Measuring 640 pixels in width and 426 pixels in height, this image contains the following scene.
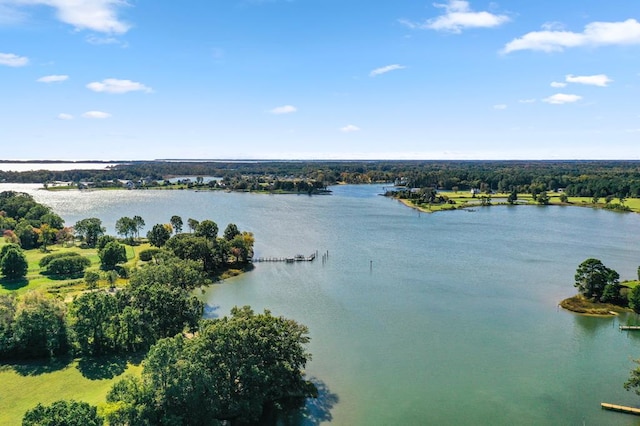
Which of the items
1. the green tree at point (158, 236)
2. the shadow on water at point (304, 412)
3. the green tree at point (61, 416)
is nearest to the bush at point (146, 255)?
the green tree at point (158, 236)

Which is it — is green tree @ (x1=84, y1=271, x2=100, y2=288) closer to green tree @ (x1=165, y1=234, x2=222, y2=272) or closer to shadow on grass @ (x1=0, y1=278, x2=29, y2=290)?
shadow on grass @ (x1=0, y1=278, x2=29, y2=290)

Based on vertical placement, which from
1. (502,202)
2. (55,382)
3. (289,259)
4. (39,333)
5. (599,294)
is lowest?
(55,382)

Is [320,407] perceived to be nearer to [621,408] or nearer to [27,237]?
[621,408]

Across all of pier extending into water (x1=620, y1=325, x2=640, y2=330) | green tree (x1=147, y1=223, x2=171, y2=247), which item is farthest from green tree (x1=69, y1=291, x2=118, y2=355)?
pier extending into water (x1=620, y1=325, x2=640, y2=330)

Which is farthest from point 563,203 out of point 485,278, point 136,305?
point 136,305

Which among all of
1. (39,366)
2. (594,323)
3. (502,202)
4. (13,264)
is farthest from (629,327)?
(502,202)

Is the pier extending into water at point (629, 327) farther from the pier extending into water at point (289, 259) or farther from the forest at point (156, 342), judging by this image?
the pier extending into water at point (289, 259)
